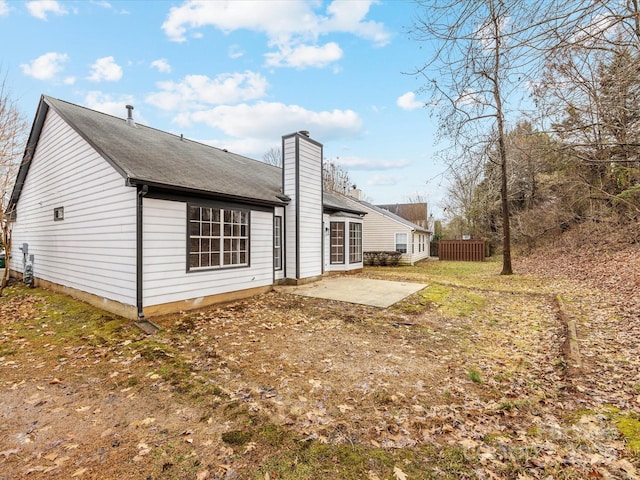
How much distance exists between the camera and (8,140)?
10180 millimetres

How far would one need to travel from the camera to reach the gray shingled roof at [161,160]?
6.57 meters

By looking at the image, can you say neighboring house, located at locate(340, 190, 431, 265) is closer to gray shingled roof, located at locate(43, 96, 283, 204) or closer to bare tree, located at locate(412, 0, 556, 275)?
gray shingled roof, located at locate(43, 96, 283, 204)

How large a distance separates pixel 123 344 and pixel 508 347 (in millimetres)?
6675

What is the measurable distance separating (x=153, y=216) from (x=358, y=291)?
6025 mm

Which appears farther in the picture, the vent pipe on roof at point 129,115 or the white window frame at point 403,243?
the white window frame at point 403,243

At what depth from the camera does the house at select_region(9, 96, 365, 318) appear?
639 centimetres

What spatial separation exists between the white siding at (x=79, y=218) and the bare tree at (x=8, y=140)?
1.89 feet

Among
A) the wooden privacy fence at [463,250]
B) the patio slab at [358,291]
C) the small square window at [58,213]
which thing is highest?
the small square window at [58,213]

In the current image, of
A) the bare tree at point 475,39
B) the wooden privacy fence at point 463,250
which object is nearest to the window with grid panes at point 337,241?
the bare tree at point 475,39

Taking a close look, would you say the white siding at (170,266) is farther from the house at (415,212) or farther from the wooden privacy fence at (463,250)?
the house at (415,212)

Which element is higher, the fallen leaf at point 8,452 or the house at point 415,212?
the house at point 415,212

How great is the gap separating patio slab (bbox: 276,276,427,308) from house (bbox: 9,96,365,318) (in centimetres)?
75

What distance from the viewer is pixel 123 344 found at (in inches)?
206

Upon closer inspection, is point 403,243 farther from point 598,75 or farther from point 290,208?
point 598,75
